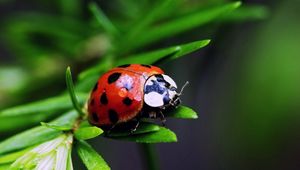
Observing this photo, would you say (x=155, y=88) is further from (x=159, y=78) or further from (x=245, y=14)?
(x=245, y=14)

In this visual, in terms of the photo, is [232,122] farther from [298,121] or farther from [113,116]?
[113,116]

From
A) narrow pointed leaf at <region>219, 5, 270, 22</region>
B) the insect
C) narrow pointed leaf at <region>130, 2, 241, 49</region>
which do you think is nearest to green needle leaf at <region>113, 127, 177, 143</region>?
the insect

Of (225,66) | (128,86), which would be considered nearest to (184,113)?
(128,86)

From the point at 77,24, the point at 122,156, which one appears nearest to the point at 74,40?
the point at 77,24

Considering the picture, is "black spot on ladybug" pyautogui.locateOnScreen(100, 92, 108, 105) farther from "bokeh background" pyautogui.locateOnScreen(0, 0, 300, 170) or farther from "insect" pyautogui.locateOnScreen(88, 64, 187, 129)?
"bokeh background" pyautogui.locateOnScreen(0, 0, 300, 170)

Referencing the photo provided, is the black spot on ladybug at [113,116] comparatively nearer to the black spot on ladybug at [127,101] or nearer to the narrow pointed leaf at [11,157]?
the black spot on ladybug at [127,101]

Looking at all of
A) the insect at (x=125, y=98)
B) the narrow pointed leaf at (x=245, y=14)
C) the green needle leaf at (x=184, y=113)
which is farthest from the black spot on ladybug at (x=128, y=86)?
the narrow pointed leaf at (x=245, y=14)
